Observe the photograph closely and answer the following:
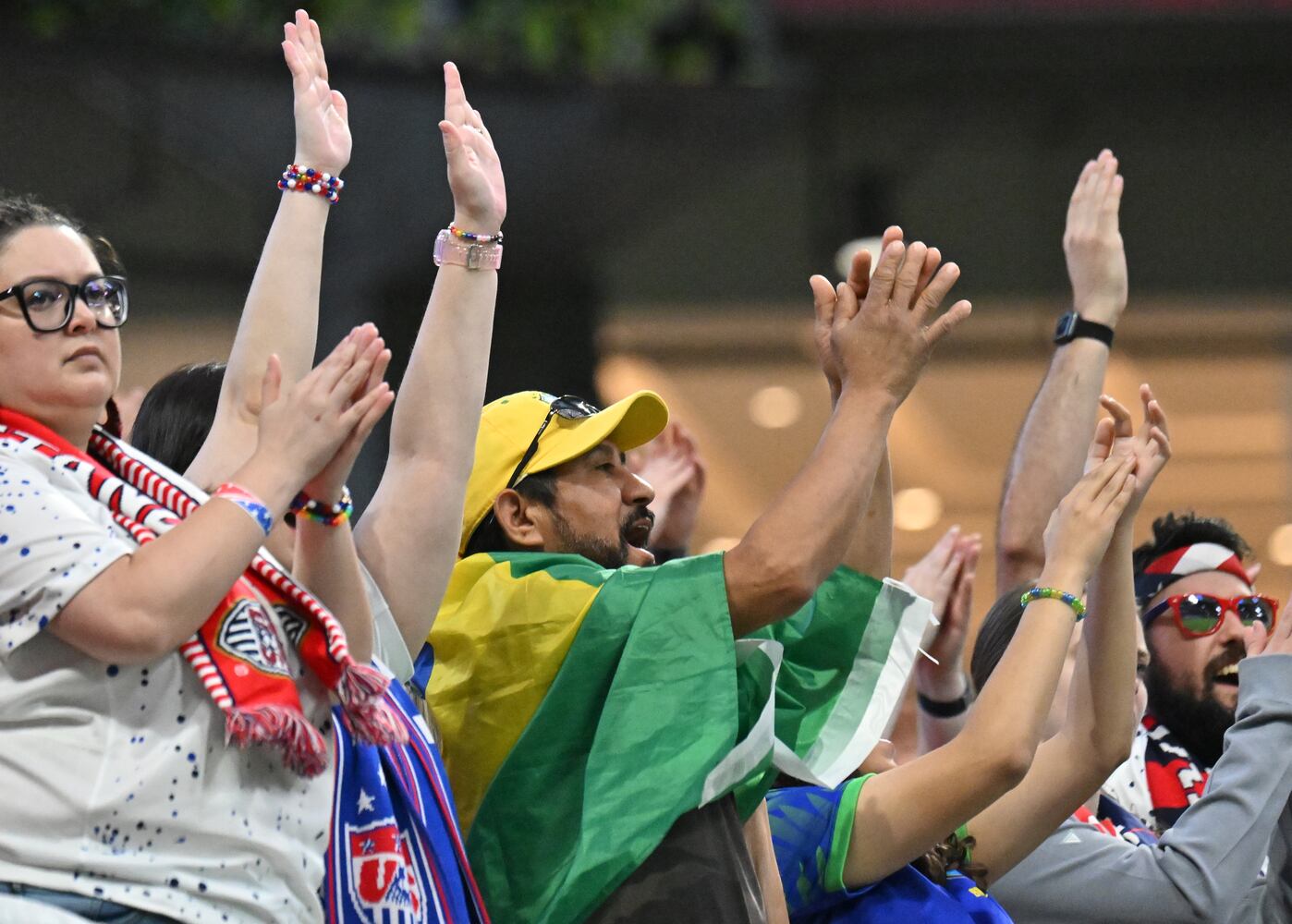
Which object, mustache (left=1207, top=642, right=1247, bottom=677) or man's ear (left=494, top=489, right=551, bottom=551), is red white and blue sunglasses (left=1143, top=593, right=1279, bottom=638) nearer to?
mustache (left=1207, top=642, right=1247, bottom=677)

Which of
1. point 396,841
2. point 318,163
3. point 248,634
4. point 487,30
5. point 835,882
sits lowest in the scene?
point 835,882

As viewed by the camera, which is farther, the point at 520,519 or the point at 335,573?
the point at 520,519

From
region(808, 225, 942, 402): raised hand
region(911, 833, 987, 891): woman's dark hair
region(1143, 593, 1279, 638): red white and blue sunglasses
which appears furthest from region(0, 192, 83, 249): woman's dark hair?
region(1143, 593, 1279, 638): red white and blue sunglasses

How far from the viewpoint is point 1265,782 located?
2637 mm

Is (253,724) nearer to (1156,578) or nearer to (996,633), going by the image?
(996,633)

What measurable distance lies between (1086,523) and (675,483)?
0.94 m

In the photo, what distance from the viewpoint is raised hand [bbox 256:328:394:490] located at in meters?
1.72

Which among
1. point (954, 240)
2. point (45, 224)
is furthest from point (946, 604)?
point (954, 240)

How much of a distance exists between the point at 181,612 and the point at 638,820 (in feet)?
2.17

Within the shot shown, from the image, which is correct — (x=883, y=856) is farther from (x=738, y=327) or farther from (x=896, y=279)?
(x=738, y=327)

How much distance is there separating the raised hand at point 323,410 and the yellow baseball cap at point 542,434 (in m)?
0.71

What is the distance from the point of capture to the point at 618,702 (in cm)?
212

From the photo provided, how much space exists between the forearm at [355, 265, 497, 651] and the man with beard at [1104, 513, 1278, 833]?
63.2 inches

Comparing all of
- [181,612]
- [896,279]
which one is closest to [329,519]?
[181,612]
